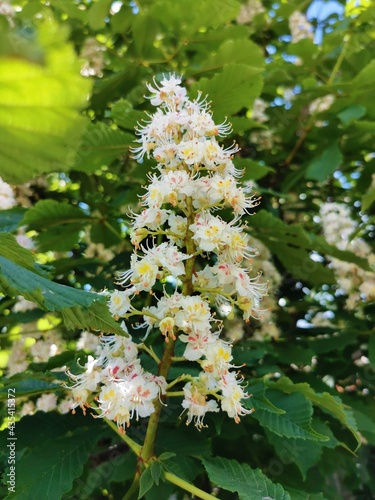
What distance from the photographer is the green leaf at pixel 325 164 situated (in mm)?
1799

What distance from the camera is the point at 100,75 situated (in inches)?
95.3

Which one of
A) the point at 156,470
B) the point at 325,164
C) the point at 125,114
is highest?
the point at 125,114

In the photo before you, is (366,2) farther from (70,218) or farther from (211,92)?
(70,218)

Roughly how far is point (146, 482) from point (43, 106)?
3.18 feet

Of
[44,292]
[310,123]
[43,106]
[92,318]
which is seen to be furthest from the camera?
[310,123]

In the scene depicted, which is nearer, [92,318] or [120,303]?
[92,318]

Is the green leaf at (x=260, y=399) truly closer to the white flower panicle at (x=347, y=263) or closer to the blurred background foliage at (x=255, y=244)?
the blurred background foliage at (x=255, y=244)

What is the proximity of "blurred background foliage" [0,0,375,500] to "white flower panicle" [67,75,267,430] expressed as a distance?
0.44 feet

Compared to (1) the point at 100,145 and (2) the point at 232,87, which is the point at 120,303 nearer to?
(1) the point at 100,145

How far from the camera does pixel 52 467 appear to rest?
46.0 inches

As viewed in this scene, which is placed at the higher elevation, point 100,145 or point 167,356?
point 100,145

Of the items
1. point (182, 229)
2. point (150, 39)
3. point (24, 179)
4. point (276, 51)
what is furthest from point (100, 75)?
point (24, 179)

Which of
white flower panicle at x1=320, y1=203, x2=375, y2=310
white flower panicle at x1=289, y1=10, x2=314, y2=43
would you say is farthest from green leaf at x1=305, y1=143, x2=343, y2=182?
white flower panicle at x1=289, y1=10, x2=314, y2=43

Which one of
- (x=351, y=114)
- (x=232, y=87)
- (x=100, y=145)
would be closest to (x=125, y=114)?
(x=100, y=145)
